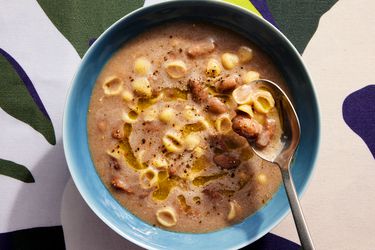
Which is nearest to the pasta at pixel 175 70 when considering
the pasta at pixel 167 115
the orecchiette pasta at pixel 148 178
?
the pasta at pixel 167 115

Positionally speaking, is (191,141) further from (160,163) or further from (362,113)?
(362,113)

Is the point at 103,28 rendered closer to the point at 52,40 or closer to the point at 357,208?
the point at 52,40

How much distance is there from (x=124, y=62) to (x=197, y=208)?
1.90ft

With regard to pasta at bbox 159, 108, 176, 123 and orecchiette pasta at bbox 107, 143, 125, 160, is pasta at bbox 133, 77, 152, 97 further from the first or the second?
orecchiette pasta at bbox 107, 143, 125, 160

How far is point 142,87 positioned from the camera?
160 cm

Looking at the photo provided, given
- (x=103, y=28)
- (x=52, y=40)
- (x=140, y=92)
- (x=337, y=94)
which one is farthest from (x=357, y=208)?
(x=52, y=40)

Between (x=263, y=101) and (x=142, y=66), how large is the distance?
0.44m

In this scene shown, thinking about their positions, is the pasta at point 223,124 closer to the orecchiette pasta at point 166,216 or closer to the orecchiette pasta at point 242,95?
the orecchiette pasta at point 242,95

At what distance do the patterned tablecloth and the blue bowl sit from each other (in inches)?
5.6

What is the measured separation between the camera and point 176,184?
1.63m

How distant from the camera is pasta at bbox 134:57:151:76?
63.6 inches

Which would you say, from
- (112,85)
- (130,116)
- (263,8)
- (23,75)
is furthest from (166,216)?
(263,8)

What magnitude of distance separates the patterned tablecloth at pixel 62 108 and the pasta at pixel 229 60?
0.87ft

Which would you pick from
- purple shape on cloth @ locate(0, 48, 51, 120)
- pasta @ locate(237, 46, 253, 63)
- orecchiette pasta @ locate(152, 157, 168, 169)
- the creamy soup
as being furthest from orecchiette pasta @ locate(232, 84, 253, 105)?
purple shape on cloth @ locate(0, 48, 51, 120)
